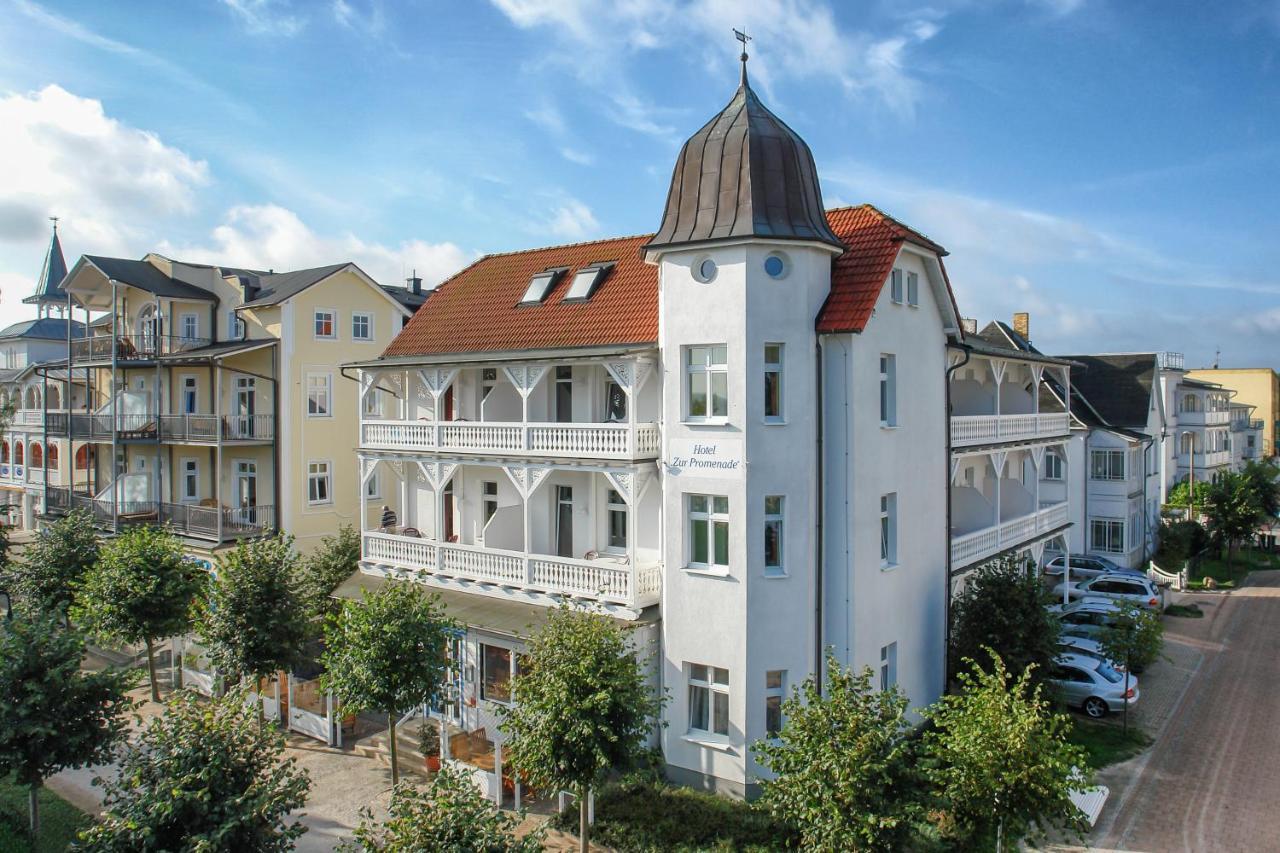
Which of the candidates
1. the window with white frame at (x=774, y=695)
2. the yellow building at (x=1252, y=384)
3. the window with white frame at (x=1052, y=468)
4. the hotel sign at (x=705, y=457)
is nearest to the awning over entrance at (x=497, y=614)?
the window with white frame at (x=774, y=695)

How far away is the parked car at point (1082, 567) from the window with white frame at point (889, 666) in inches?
685

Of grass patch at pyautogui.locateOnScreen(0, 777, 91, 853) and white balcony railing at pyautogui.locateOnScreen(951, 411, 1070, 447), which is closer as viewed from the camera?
grass patch at pyautogui.locateOnScreen(0, 777, 91, 853)

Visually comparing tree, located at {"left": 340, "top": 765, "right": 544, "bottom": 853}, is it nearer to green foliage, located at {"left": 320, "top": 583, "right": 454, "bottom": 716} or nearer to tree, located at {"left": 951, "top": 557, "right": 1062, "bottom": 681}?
green foliage, located at {"left": 320, "top": 583, "right": 454, "bottom": 716}

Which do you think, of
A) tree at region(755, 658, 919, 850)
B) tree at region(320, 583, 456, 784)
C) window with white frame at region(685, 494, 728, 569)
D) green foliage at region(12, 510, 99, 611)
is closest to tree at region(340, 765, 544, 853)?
tree at region(755, 658, 919, 850)

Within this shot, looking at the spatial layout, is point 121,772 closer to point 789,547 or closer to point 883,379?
point 789,547

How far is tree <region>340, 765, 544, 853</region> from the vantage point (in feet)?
31.0

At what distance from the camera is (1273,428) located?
302 feet

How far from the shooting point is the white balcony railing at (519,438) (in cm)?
1900

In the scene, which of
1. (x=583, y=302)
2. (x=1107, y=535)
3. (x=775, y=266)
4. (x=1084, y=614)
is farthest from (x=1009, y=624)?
(x=1107, y=535)

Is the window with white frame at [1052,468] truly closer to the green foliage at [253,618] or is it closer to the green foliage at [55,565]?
the green foliage at [253,618]

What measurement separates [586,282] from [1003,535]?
532 inches

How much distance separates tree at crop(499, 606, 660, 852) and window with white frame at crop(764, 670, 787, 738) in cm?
306

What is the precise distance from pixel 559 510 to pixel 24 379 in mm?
36038

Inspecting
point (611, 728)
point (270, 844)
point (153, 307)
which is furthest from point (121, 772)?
point (153, 307)
